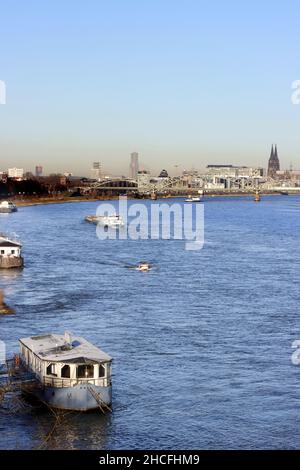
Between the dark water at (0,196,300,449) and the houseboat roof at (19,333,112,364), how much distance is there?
826mm

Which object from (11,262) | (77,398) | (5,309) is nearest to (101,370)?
(77,398)

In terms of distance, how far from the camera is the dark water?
13242 mm

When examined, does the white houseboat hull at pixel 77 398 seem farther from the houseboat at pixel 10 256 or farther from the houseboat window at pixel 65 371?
the houseboat at pixel 10 256

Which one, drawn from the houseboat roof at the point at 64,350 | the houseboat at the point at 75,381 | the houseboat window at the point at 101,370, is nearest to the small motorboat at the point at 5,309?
the houseboat roof at the point at 64,350

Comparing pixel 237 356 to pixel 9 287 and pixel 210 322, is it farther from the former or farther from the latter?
pixel 9 287

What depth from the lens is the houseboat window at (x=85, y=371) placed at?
14.1 metres

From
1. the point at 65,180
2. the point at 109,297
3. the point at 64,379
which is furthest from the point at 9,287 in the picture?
the point at 65,180

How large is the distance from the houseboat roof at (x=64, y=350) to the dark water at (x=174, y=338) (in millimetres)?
826

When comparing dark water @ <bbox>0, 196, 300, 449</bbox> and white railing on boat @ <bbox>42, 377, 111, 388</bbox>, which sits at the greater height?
white railing on boat @ <bbox>42, 377, 111, 388</bbox>

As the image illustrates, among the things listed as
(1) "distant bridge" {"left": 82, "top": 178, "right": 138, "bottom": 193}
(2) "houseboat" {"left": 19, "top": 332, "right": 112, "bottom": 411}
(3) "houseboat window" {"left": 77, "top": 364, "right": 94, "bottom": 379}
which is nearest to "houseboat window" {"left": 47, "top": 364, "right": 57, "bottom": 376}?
(2) "houseboat" {"left": 19, "top": 332, "right": 112, "bottom": 411}

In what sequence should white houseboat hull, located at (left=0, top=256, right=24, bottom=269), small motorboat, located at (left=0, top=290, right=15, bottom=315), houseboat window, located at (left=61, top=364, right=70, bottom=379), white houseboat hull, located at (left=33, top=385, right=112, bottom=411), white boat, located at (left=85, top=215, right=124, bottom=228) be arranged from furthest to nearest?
white boat, located at (left=85, top=215, right=124, bottom=228) < white houseboat hull, located at (left=0, top=256, right=24, bottom=269) < small motorboat, located at (left=0, top=290, right=15, bottom=315) < houseboat window, located at (left=61, top=364, right=70, bottom=379) < white houseboat hull, located at (left=33, top=385, right=112, bottom=411)

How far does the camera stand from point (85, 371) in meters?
14.1

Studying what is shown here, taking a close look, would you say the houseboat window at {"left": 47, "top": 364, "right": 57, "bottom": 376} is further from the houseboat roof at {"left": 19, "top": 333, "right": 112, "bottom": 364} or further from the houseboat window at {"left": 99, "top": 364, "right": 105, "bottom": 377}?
the houseboat window at {"left": 99, "top": 364, "right": 105, "bottom": 377}
